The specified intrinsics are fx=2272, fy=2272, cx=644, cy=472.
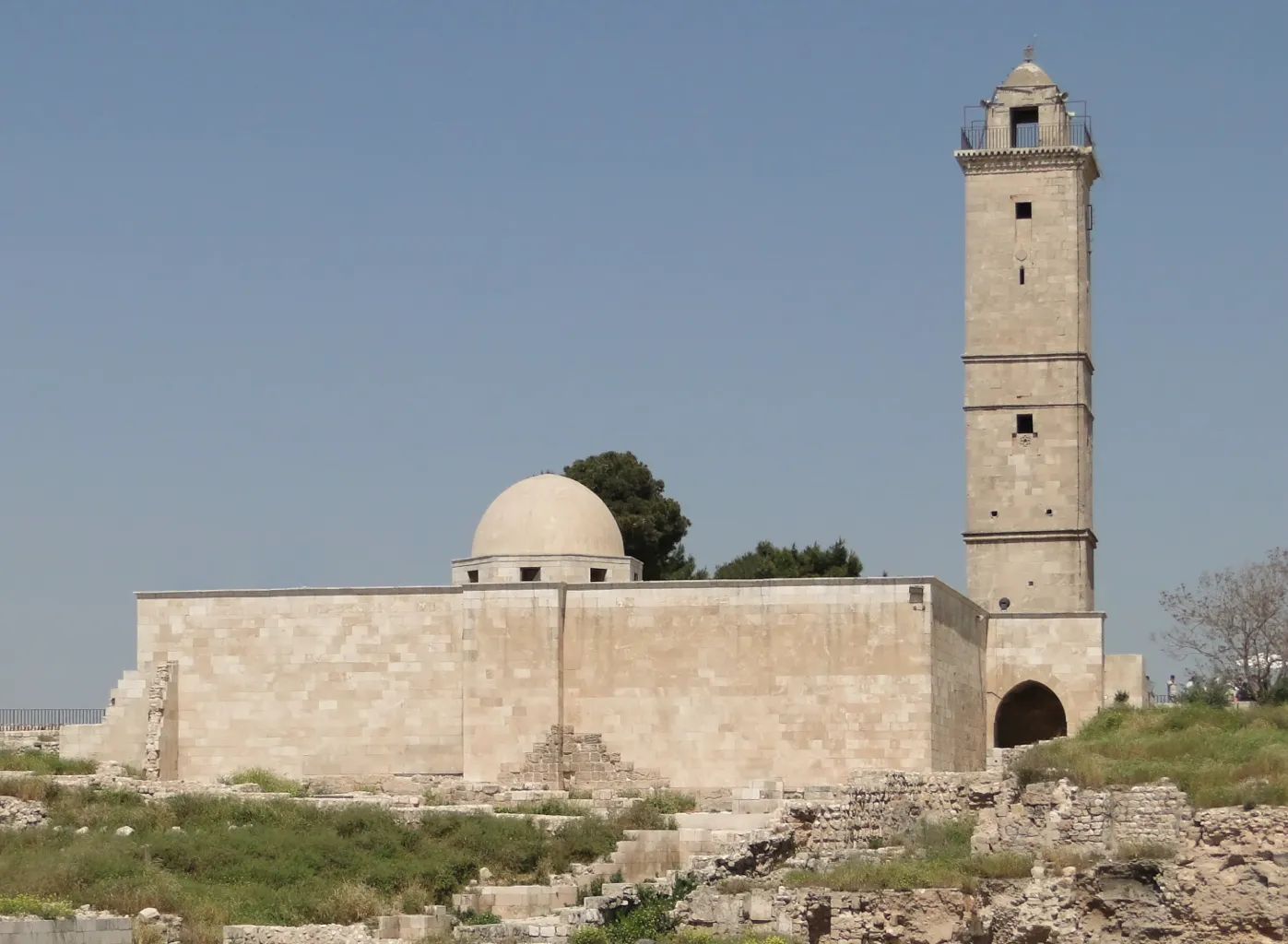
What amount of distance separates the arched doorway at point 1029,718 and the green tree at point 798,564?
457 inches

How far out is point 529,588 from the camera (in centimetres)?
3005

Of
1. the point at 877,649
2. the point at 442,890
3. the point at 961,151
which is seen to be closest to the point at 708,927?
the point at 442,890

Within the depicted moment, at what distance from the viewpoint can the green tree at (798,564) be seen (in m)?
46.3

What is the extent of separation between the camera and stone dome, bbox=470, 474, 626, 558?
31.5m

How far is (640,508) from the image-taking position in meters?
46.7

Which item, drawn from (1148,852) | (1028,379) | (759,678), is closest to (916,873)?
(1148,852)

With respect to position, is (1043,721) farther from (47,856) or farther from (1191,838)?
(47,856)

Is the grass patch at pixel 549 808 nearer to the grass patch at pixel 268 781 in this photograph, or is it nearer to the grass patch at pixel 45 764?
the grass patch at pixel 268 781

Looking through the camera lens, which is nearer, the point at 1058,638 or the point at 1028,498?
the point at 1058,638

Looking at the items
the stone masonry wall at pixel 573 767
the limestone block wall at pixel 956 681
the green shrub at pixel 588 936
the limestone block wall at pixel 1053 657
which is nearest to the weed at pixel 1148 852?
the green shrub at pixel 588 936

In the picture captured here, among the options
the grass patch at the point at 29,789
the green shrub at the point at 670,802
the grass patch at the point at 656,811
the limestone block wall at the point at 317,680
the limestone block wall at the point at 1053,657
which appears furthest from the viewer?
the limestone block wall at the point at 1053,657

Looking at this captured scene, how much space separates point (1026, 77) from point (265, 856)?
21.4m

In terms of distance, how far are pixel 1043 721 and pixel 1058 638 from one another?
76.2 inches

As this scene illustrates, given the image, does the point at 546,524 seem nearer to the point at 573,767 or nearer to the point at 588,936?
the point at 573,767
